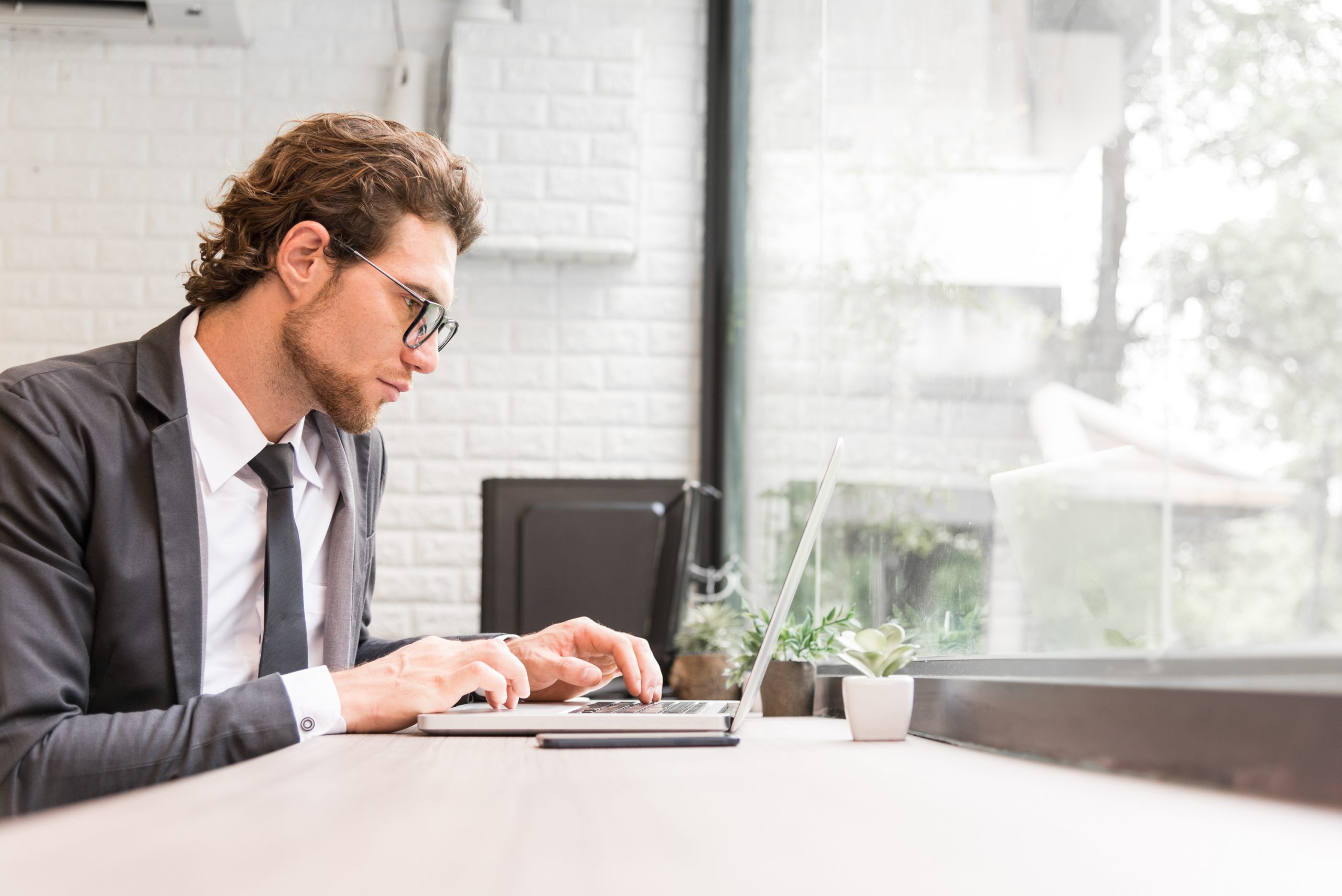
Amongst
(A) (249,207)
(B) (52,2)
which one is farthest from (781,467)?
(B) (52,2)

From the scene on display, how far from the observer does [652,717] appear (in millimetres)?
1057

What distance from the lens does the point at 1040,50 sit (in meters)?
1.10

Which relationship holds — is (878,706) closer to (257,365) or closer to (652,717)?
(652,717)

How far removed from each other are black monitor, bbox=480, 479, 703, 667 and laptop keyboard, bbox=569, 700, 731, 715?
1.03 meters

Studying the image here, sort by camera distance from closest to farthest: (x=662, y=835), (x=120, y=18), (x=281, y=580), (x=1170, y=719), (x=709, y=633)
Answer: (x=662, y=835)
(x=1170, y=719)
(x=281, y=580)
(x=709, y=633)
(x=120, y=18)

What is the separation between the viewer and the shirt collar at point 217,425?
4.72ft

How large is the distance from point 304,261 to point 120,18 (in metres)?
2.41

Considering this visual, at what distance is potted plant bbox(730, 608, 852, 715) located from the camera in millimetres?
1547

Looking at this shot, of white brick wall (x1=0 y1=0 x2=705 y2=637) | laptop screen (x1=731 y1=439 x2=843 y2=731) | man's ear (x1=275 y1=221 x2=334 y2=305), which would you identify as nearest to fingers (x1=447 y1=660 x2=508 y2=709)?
laptop screen (x1=731 y1=439 x2=843 y2=731)

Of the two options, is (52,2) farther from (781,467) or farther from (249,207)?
(781,467)

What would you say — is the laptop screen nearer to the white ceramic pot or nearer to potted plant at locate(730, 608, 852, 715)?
the white ceramic pot

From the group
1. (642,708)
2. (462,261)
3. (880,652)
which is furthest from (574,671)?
(462,261)

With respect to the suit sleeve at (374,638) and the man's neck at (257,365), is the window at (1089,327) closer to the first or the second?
the suit sleeve at (374,638)

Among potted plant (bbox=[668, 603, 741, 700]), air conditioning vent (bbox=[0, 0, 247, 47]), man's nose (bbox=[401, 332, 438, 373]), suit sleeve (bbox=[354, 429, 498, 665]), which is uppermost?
air conditioning vent (bbox=[0, 0, 247, 47])
